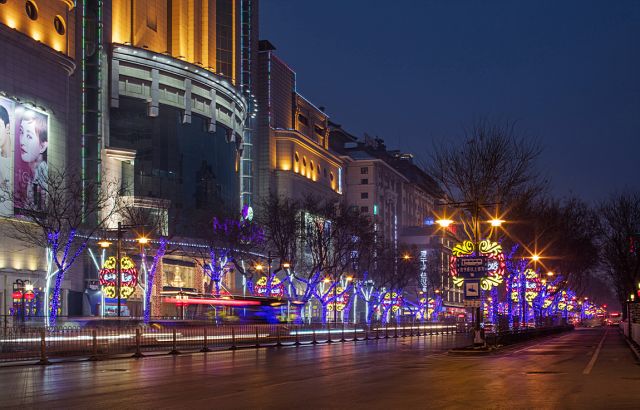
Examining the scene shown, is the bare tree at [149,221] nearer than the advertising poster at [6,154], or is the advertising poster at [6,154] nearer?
the advertising poster at [6,154]

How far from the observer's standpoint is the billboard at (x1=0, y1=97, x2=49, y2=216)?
64000 mm

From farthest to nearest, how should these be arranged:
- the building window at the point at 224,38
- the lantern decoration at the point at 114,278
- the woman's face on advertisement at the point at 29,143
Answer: the building window at the point at 224,38 < the woman's face on advertisement at the point at 29,143 < the lantern decoration at the point at 114,278

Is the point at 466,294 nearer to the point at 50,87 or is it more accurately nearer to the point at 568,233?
the point at 568,233

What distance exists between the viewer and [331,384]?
69.4 ft

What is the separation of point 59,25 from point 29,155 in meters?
14.2

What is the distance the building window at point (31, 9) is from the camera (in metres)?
70.0

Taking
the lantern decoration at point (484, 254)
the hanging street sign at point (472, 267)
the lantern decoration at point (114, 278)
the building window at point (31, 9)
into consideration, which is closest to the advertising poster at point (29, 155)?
the building window at point (31, 9)

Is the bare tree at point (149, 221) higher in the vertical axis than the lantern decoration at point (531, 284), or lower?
higher

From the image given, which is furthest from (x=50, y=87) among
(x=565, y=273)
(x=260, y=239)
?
(x=565, y=273)

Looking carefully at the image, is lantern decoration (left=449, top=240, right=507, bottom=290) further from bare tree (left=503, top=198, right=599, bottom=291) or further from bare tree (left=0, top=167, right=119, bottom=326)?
bare tree (left=0, top=167, right=119, bottom=326)

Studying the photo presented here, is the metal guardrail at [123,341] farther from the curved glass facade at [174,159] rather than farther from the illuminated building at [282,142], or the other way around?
Answer: the illuminated building at [282,142]

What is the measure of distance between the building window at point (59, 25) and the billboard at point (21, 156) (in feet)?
29.8

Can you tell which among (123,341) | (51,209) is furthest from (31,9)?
(123,341)

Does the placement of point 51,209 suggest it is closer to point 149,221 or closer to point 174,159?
point 149,221
